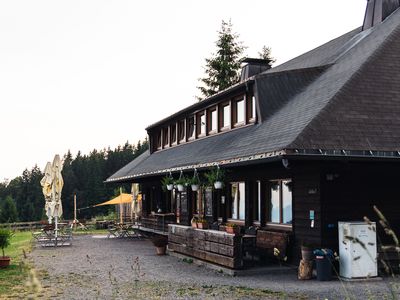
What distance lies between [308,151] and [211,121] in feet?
34.2

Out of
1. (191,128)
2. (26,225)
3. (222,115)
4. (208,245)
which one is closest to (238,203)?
(208,245)

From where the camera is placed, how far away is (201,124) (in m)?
22.9

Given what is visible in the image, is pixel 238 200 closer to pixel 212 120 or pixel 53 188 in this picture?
pixel 212 120

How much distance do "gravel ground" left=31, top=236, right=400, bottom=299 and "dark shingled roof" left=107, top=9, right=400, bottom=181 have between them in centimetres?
291

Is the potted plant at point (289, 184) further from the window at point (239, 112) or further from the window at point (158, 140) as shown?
the window at point (158, 140)

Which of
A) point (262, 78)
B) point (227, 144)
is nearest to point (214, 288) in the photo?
point (227, 144)

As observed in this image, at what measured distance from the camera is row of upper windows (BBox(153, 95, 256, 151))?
1793cm

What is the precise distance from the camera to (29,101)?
24.6 m

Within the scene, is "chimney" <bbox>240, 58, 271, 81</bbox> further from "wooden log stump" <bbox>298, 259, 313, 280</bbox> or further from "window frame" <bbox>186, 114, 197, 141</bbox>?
"wooden log stump" <bbox>298, 259, 313, 280</bbox>

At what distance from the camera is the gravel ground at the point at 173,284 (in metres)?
Answer: 10.1

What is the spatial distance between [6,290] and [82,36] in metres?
9.91

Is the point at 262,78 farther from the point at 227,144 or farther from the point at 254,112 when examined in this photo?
the point at 227,144

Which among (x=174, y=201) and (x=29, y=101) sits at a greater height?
(x=29, y=101)

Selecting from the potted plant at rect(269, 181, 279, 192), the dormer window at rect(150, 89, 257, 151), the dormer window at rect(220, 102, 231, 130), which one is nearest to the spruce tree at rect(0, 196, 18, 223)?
the dormer window at rect(150, 89, 257, 151)
